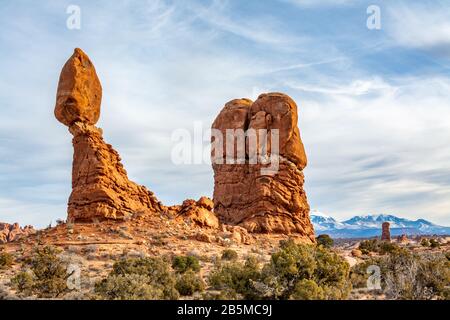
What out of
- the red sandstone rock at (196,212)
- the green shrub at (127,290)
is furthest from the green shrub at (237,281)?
the red sandstone rock at (196,212)

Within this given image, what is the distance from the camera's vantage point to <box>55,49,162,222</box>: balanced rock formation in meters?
28.1

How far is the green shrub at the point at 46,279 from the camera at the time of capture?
1739 cm

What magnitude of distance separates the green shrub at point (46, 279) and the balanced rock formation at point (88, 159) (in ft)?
25.3

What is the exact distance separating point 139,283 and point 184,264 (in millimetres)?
7440

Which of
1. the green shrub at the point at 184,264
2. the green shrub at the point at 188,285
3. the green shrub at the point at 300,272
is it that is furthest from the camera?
the green shrub at the point at 184,264

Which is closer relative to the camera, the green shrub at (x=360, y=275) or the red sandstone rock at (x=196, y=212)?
the green shrub at (x=360, y=275)

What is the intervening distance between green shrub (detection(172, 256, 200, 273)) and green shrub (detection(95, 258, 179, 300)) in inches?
105

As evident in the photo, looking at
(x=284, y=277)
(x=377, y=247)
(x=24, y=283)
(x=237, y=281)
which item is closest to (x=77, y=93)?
(x=24, y=283)

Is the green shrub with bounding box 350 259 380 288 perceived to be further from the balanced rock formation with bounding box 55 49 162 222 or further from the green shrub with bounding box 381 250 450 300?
the balanced rock formation with bounding box 55 49 162 222

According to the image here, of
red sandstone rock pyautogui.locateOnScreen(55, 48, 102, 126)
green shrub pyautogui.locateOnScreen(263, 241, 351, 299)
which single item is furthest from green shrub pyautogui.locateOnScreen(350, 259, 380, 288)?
red sandstone rock pyautogui.locateOnScreen(55, 48, 102, 126)

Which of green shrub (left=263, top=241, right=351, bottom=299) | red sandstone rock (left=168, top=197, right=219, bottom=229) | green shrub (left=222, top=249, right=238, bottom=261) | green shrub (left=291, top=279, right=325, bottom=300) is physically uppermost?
red sandstone rock (left=168, top=197, right=219, bottom=229)

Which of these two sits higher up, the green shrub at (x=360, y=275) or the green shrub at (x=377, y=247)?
the green shrub at (x=377, y=247)

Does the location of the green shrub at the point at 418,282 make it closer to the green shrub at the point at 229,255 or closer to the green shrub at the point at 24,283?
the green shrub at the point at 229,255
